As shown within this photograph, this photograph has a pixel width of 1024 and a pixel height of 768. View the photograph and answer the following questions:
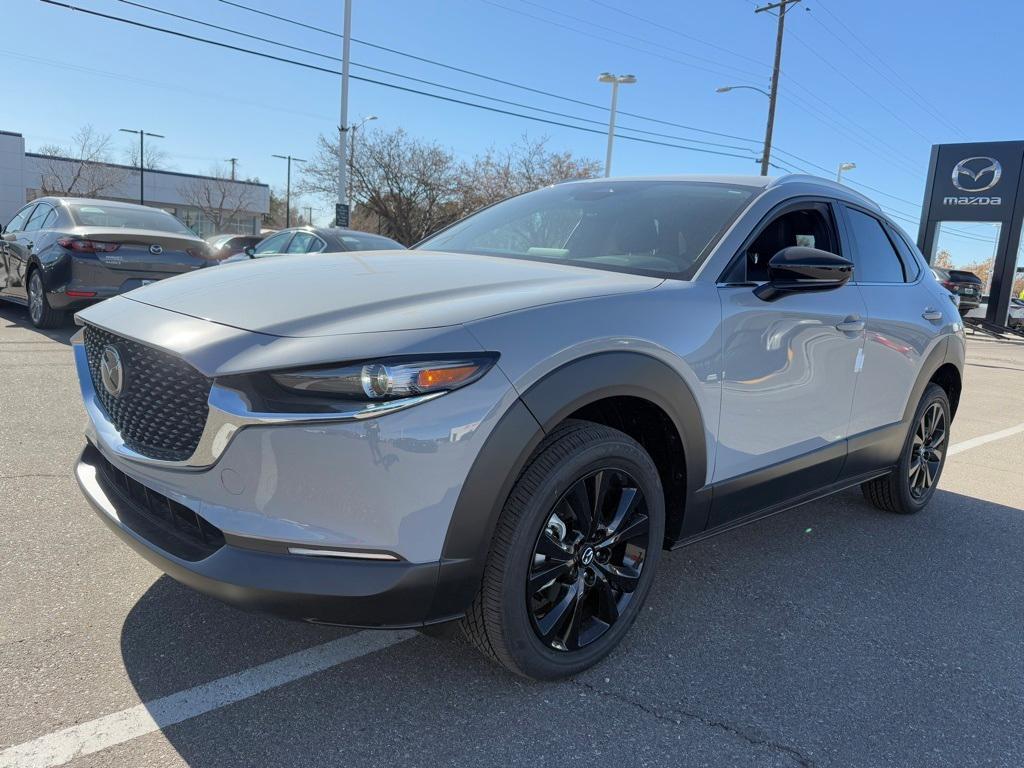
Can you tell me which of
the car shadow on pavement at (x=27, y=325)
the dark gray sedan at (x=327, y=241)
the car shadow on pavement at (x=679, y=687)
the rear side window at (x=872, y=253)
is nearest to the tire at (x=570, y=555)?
the car shadow on pavement at (x=679, y=687)

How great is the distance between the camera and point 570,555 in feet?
7.93

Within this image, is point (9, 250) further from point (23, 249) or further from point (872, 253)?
point (872, 253)

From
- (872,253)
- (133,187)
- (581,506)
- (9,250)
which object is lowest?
(581,506)

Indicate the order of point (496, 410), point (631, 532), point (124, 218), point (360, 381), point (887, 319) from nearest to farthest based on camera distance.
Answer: point (360, 381), point (496, 410), point (631, 532), point (887, 319), point (124, 218)

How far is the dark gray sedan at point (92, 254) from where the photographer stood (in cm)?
798

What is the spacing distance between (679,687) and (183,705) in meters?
1.50

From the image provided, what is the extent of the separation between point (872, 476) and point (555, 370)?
8.33 ft

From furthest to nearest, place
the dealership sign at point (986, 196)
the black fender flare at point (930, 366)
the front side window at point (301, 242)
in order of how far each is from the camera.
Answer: the dealership sign at point (986, 196) → the front side window at point (301, 242) → the black fender flare at point (930, 366)

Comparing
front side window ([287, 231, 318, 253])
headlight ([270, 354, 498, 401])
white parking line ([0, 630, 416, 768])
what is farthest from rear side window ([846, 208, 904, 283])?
front side window ([287, 231, 318, 253])

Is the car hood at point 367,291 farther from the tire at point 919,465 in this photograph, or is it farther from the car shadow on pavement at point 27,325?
Answer: the car shadow on pavement at point 27,325

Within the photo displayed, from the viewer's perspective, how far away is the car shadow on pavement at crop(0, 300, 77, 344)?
27.5 ft

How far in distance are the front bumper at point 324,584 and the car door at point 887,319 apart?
238cm

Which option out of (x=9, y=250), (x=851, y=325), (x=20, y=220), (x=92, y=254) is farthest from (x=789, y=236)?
(x=20, y=220)

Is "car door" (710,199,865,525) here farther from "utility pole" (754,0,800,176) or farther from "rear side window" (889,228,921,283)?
"utility pole" (754,0,800,176)
